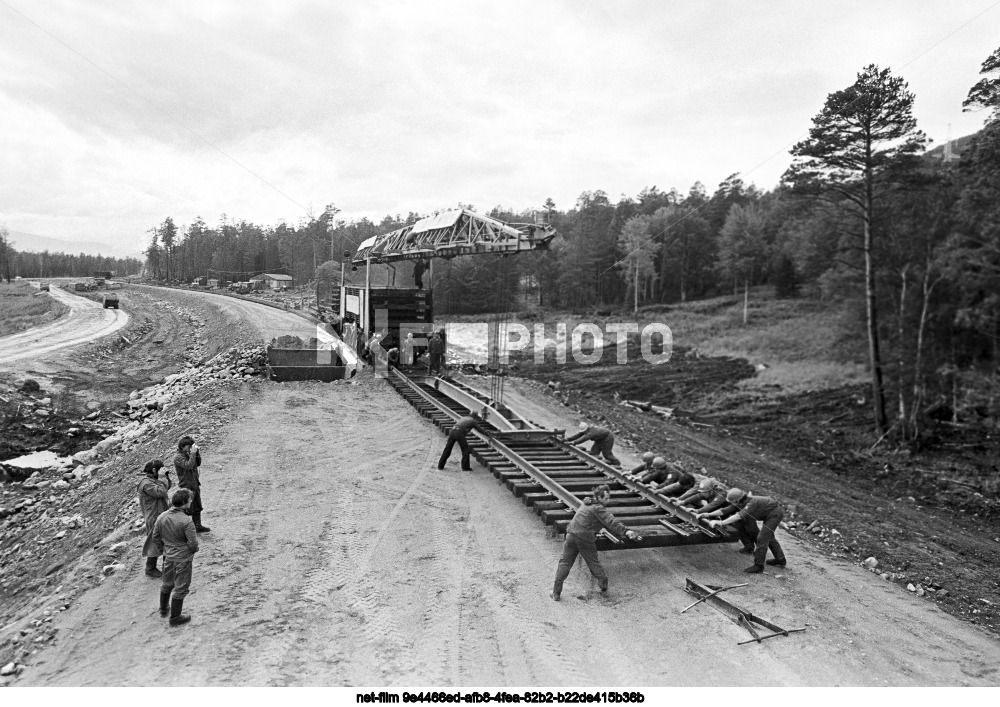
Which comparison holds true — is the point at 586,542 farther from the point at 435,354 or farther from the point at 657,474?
the point at 435,354

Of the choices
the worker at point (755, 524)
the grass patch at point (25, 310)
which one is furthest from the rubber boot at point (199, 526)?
the grass patch at point (25, 310)

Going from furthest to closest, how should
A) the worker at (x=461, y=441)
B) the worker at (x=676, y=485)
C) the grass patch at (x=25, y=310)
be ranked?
the grass patch at (x=25, y=310) → the worker at (x=461, y=441) → the worker at (x=676, y=485)

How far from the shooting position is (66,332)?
34.8 meters

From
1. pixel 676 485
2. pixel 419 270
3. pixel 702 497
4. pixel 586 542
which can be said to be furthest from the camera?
pixel 419 270

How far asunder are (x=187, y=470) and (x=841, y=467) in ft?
56.6

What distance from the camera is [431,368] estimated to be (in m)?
21.8

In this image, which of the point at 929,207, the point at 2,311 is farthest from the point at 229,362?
the point at 2,311

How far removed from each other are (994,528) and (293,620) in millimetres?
15195

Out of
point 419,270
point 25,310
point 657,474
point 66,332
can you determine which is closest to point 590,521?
point 657,474

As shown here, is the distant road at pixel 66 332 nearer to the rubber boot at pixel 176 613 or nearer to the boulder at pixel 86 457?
the boulder at pixel 86 457

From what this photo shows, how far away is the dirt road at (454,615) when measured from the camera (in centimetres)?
595

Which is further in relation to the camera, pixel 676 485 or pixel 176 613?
pixel 676 485

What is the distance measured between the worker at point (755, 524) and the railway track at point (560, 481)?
22 cm

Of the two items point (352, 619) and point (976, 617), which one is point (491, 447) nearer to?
point (352, 619)
